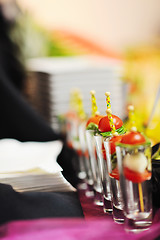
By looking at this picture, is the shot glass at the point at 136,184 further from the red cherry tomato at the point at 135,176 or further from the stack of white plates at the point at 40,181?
the stack of white plates at the point at 40,181

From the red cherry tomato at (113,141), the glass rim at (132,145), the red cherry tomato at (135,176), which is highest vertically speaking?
the glass rim at (132,145)

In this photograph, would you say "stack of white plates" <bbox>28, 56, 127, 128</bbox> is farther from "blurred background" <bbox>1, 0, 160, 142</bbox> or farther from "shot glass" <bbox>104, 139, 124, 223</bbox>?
"shot glass" <bbox>104, 139, 124, 223</bbox>

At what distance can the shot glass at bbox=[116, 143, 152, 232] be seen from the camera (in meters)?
0.59

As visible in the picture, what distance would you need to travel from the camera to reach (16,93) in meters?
1.41

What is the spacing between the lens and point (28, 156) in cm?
101

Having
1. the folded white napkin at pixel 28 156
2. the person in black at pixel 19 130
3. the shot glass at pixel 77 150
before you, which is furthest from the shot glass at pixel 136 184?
the shot glass at pixel 77 150

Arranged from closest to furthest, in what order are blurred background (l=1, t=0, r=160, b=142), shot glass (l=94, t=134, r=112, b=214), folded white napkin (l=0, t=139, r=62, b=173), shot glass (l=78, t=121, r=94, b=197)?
shot glass (l=94, t=134, r=112, b=214) < folded white napkin (l=0, t=139, r=62, b=173) < shot glass (l=78, t=121, r=94, b=197) < blurred background (l=1, t=0, r=160, b=142)

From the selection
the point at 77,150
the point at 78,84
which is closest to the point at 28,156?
the point at 77,150

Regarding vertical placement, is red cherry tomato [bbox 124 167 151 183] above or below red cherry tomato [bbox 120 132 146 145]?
below

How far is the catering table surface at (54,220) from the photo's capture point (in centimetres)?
61

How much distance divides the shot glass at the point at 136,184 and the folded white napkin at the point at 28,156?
210 millimetres

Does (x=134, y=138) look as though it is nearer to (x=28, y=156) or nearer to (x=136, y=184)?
(x=136, y=184)

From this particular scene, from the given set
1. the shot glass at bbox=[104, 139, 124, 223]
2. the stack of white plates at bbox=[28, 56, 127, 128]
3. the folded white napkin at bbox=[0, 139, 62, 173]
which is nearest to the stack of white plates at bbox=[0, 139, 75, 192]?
the folded white napkin at bbox=[0, 139, 62, 173]

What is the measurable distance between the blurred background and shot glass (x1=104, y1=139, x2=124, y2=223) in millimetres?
244
